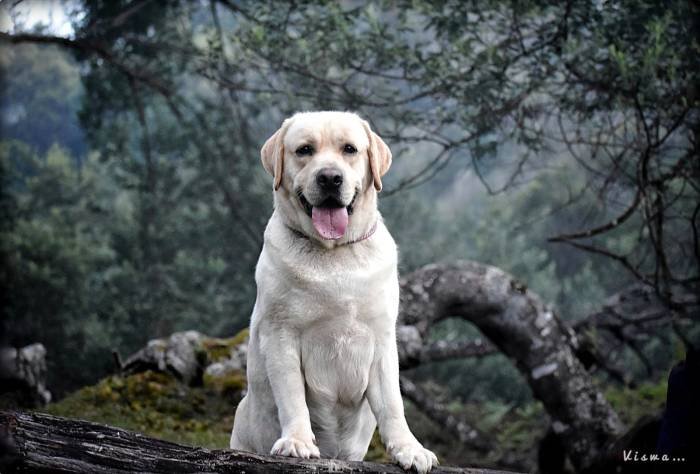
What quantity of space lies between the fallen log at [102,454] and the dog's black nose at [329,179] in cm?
123

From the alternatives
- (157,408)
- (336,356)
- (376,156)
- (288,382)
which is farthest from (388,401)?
(157,408)

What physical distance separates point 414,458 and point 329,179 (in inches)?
51.5

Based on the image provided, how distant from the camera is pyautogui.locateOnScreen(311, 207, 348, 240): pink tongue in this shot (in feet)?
11.7

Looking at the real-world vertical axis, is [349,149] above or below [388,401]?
above

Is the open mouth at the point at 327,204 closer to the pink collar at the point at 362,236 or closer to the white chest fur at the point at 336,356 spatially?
the pink collar at the point at 362,236

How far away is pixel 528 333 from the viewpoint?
6797mm

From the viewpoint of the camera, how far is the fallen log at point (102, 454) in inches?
107

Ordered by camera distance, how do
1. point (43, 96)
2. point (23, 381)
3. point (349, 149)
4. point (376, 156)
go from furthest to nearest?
point (43, 96) → point (23, 381) → point (376, 156) → point (349, 149)

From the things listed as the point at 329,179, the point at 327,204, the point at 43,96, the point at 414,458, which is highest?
the point at 43,96

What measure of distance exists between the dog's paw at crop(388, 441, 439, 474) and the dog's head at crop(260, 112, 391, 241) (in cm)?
102

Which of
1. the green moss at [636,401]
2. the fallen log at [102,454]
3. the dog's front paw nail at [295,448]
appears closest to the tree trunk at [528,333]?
the green moss at [636,401]

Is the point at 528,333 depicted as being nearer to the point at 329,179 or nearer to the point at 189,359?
the point at 189,359

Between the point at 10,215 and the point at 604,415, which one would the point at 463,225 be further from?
the point at 604,415

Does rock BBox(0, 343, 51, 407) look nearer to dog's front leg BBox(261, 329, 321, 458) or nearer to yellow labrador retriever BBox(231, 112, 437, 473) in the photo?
yellow labrador retriever BBox(231, 112, 437, 473)
